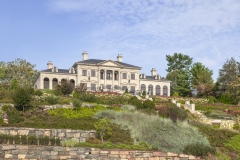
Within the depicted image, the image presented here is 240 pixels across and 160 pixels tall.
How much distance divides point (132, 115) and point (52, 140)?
7.03 m

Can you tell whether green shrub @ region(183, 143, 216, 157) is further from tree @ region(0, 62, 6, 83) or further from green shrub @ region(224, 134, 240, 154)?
tree @ region(0, 62, 6, 83)

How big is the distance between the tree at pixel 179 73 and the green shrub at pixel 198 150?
5225 centimetres

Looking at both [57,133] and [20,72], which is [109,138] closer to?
[57,133]

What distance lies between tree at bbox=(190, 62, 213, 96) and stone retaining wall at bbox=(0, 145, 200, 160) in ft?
149

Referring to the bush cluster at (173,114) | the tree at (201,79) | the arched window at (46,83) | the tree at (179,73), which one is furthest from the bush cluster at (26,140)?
the tree at (179,73)

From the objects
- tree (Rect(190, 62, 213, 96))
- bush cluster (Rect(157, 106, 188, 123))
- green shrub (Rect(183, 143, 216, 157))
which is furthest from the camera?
tree (Rect(190, 62, 213, 96))

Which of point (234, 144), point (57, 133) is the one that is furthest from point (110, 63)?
point (57, 133)

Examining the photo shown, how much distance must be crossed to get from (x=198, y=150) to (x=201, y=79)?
2078 inches

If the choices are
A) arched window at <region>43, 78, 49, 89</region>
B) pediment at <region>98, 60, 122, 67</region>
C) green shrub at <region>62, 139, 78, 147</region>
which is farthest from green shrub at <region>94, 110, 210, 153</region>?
pediment at <region>98, 60, 122, 67</region>

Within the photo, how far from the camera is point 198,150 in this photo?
15969mm

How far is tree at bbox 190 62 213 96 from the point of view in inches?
2353

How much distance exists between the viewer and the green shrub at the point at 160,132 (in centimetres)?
1659

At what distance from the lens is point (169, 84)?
214ft

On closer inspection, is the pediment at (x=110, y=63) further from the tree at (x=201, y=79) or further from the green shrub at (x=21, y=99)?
the green shrub at (x=21, y=99)
